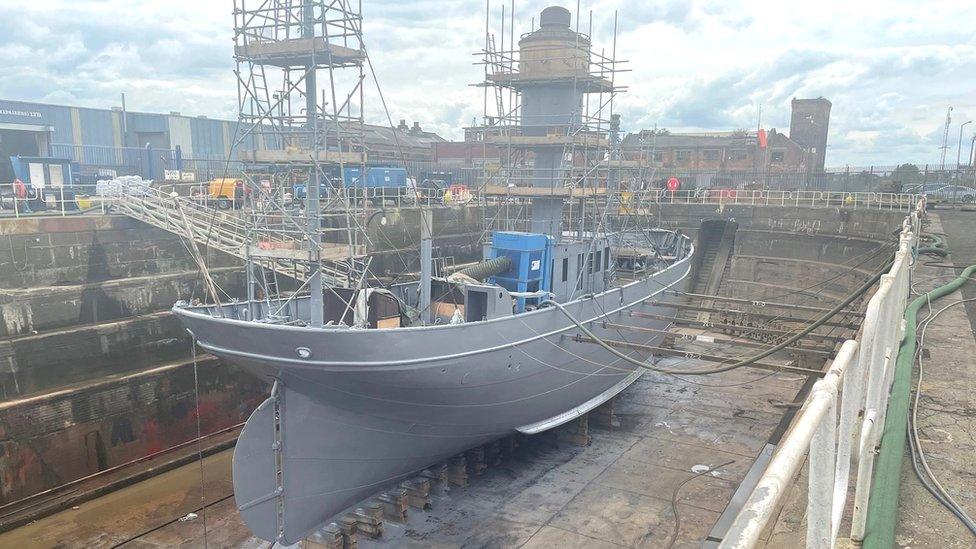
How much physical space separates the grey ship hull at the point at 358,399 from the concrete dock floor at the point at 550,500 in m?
1.20

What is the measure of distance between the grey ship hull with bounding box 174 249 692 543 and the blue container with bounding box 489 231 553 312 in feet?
4.64

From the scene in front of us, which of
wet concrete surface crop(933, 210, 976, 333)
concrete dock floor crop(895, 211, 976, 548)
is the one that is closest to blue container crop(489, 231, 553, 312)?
concrete dock floor crop(895, 211, 976, 548)

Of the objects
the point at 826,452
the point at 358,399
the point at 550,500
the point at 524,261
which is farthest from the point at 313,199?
the point at 826,452

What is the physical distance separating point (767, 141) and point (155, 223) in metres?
48.0

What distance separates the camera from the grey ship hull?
31.8ft

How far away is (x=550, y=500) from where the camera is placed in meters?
12.2

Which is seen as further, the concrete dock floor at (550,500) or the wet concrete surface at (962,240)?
the concrete dock floor at (550,500)

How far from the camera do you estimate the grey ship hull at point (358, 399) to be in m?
9.69

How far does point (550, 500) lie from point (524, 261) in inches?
191

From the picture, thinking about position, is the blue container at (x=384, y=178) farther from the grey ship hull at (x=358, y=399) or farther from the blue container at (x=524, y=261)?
the grey ship hull at (x=358, y=399)

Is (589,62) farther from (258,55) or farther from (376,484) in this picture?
(376,484)

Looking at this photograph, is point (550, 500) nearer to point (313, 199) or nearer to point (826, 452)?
point (313, 199)

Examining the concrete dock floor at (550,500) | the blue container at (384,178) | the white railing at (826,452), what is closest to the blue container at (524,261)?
the concrete dock floor at (550,500)

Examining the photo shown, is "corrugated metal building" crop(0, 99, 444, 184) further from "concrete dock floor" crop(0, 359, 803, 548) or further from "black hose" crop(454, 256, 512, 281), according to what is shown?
"concrete dock floor" crop(0, 359, 803, 548)
